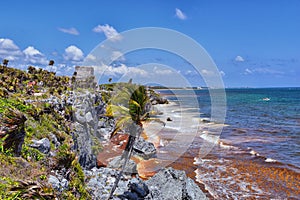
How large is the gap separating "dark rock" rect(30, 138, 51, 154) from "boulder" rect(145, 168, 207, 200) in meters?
6.20

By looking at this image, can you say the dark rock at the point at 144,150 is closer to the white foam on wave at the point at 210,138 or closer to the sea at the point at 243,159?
the sea at the point at 243,159

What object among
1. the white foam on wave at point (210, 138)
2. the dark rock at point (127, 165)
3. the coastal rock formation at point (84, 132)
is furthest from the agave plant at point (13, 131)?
the white foam on wave at point (210, 138)

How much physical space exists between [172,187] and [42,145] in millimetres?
7571

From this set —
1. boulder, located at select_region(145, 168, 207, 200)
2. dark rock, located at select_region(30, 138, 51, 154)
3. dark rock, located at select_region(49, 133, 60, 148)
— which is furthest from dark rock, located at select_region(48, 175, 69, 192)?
boulder, located at select_region(145, 168, 207, 200)

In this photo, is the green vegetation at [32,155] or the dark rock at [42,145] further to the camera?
the dark rock at [42,145]

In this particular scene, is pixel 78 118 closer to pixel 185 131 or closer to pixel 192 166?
pixel 192 166

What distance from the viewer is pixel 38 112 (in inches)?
588

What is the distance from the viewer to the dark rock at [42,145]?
39.1 feet

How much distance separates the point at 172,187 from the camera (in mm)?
14766

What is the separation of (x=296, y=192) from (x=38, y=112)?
18.2 metres

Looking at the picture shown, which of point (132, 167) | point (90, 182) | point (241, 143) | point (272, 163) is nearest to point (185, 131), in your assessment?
point (241, 143)

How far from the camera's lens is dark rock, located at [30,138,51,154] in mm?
11910

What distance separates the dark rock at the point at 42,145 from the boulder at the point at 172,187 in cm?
620

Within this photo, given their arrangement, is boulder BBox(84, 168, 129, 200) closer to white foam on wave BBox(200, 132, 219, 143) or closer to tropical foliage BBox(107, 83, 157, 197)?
tropical foliage BBox(107, 83, 157, 197)
